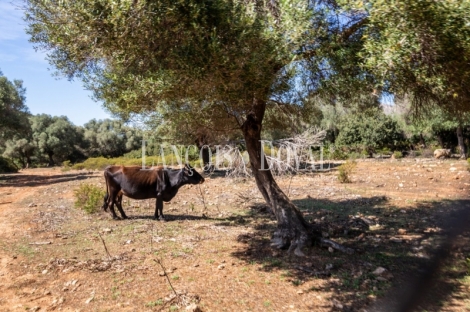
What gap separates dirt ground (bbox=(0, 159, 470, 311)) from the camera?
15.4 ft

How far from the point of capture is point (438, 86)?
416 cm

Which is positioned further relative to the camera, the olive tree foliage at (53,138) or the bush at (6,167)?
the olive tree foliage at (53,138)

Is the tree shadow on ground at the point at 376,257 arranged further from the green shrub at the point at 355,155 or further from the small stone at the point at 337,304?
the green shrub at the point at 355,155

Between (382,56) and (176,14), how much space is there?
2.78 m

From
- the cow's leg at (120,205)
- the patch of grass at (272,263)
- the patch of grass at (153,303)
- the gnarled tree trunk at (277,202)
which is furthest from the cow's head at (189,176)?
the patch of grass at (153,303)

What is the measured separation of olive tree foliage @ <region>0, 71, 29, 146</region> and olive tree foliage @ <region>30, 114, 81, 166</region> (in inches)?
855

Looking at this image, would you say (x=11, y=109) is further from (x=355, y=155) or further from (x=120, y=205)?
(x=355, y=155)

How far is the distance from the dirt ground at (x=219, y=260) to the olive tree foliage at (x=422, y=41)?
2853 mm

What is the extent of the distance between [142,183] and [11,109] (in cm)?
1914

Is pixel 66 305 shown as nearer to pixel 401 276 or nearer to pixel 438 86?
pixel 401 276

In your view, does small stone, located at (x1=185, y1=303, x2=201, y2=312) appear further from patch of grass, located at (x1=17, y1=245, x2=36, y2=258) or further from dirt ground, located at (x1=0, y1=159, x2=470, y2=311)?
patch of grass, located at (x1=17, y1=245, x2=36, y2=258)

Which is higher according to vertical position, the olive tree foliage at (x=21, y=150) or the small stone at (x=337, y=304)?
the olive tree foliage at (x=21, y=150)

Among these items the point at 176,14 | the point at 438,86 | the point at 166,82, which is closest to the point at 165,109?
the point at 166,82

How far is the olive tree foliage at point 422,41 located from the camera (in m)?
3.72
